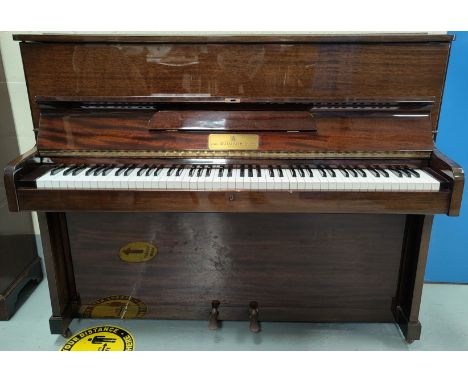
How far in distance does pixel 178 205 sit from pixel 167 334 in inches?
32.6

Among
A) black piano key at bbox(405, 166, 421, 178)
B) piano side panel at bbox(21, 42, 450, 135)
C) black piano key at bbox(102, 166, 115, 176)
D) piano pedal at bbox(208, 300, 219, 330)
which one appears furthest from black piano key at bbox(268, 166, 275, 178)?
piano pedal at bbox(208, 300, 219, 330)

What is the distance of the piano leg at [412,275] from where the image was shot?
1762 mm

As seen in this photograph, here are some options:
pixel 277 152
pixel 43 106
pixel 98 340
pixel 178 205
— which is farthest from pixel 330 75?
pixel 98 340

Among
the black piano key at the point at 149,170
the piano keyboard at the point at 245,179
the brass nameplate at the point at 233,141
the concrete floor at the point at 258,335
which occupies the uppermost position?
the brass nameplate at the point at 233,141

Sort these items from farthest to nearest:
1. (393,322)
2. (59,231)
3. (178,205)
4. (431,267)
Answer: (431,267) < (393,322) < (59,231) < (178,205)

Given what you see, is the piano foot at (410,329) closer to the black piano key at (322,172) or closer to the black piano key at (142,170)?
the black piano key at (322,172)

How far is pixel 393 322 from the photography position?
208 cm

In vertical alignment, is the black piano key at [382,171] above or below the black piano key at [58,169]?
below

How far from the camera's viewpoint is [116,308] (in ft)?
6.85

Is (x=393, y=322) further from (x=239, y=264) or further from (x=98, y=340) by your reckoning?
(x=98, y=340)

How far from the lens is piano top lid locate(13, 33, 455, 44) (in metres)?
1.65

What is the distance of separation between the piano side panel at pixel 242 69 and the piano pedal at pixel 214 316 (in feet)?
3.51

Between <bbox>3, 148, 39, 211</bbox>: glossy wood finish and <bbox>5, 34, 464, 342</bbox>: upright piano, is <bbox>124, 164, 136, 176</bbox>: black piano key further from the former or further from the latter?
<bbox>3, 148, 39, 211</bbox>: glossy wood finish

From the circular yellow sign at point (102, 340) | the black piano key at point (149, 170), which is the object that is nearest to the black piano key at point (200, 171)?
the black piano key at point (149, 170)
